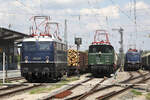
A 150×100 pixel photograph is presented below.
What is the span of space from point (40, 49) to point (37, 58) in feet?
2.15

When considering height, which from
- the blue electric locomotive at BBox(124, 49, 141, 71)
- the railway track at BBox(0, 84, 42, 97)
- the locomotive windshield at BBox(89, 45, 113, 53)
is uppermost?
the locomotive windshield at BBox(89, 45, 113, 53)

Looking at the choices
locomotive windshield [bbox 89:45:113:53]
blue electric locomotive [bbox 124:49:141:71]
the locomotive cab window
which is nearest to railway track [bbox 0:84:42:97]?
the locomotive cab window

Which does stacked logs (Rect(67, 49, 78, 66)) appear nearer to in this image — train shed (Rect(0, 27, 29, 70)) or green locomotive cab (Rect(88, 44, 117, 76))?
green locomotive cab (Rect(88, 44, 117, 76))

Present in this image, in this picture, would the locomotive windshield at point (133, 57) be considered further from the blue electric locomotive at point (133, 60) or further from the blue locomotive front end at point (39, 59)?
the blue locomotive front end at point (39, 59)

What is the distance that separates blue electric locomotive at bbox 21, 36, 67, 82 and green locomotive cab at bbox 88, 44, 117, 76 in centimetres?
697

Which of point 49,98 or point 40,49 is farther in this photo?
point 40,49

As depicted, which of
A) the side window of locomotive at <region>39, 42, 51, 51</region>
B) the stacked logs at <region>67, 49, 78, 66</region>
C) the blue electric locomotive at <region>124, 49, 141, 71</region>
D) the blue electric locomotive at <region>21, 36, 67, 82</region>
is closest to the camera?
the blue electric locomotive at <region>21, 36, 67, 82</region>

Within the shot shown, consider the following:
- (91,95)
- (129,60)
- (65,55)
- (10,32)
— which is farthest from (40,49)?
(129,60)

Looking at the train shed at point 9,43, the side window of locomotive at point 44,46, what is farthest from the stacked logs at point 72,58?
the side window of locomotive at point 44,46

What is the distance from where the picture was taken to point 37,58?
19.8 metres

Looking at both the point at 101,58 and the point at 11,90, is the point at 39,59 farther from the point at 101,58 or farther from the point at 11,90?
the point at 101,58

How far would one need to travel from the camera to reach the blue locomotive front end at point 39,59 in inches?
773

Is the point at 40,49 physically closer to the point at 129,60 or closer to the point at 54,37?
the point at 54,37

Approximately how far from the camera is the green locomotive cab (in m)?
26.4
